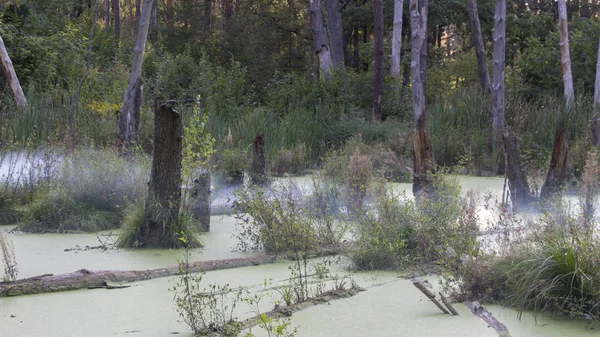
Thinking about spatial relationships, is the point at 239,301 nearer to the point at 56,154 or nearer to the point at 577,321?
the point at 577,321

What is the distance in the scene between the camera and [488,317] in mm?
5637

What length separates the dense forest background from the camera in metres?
16.0

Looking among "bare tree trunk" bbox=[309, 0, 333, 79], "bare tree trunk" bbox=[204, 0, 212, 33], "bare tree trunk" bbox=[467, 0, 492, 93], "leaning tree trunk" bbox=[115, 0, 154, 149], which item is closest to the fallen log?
"leaning tree trunk" bbox=[115, 0, 154, 149]

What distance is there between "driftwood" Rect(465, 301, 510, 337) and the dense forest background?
4377 mm

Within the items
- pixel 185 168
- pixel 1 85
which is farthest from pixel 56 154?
pixel 1 85

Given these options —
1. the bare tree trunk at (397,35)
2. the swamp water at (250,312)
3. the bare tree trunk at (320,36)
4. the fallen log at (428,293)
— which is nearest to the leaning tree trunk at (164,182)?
the swamp water at (250,312)

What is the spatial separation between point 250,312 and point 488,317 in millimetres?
1641

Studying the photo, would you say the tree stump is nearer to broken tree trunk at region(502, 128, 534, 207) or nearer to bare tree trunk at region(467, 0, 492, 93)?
broken tree trunk at region(502, 128, 534, 207)

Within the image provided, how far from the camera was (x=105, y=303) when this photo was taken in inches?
247

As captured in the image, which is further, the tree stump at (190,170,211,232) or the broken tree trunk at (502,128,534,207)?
the broken tree trunk at (502,128,534,207)

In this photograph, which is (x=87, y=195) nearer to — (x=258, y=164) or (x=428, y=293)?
(x=258, y=164)

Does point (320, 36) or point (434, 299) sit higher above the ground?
point (320, 36)

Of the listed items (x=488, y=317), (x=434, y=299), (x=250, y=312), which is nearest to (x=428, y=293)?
(x=434, y=299)

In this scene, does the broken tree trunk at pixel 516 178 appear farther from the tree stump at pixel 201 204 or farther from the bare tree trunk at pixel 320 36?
the bare tree trunk at pixel 320 36
